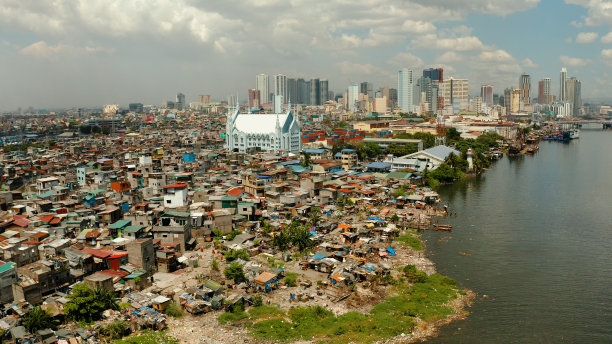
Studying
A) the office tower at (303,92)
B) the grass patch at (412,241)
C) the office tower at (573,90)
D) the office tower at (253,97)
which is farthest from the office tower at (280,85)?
the grass patch at (412,241)


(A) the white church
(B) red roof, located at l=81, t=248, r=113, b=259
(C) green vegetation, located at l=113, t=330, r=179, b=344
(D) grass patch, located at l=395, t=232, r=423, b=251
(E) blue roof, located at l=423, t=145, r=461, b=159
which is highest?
(A) the white church

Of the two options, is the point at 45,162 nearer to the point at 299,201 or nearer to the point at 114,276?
the point at 299,201

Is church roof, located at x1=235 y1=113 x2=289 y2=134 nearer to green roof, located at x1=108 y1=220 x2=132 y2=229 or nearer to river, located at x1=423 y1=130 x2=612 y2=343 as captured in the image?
river, located at x1=423 y1=130 x2=612 y2=343

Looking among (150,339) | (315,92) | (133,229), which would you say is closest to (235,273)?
(150,339)

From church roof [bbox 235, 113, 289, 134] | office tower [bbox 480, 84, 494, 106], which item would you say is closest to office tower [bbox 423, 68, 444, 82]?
office tower [bbox 480, 84, 494, 106]

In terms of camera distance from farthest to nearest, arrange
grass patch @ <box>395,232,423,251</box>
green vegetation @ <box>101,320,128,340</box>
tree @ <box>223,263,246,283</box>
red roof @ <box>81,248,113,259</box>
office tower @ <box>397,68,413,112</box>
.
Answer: office tower @ <box>397,68,413,112</box>
grass patch @ <box>395,232,423,251</box>
red roof @ <box>81,248,113,259</box>
tree @ <box>223,263,246,283</box>
green vegetation @ <box>101,320,128,340</box>

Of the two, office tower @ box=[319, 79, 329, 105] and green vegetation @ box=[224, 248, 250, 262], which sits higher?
office tower @ box=[319, 79, 329, 105]

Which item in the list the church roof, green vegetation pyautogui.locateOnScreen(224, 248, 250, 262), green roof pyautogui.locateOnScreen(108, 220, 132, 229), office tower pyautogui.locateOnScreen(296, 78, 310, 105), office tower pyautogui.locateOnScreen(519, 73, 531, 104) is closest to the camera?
green vegetation pyautogui.locateOnScreen(224, 248, 250, 262)
